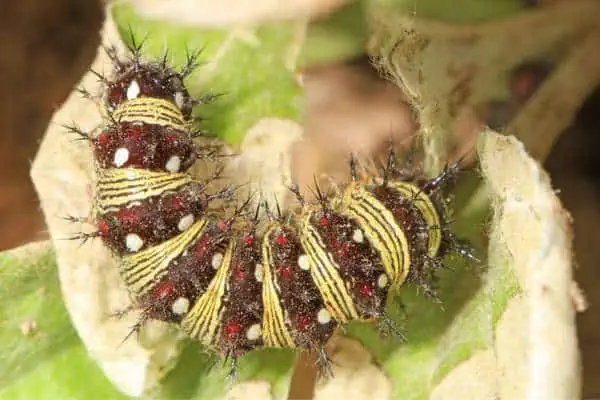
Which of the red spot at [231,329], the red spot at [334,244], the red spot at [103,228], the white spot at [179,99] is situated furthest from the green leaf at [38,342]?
the red spot at [334,244]

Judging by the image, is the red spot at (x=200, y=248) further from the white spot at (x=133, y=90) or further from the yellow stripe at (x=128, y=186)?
the white spot at (x=133, y=90)

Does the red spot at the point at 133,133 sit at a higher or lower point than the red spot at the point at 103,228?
higher

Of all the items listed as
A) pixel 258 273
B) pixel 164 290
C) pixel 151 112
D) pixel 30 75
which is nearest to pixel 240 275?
pixel 258 273

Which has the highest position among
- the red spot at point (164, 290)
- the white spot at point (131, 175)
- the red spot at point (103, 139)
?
the red spot at point (103, 139)

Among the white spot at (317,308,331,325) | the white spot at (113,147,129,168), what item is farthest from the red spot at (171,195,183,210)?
the white spot at (317,308,331,325)

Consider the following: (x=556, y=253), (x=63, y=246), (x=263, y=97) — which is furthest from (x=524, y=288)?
(x=63, y=246)

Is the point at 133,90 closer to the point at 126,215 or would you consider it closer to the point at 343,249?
the point at 126,215

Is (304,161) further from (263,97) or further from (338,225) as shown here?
(338,225)
